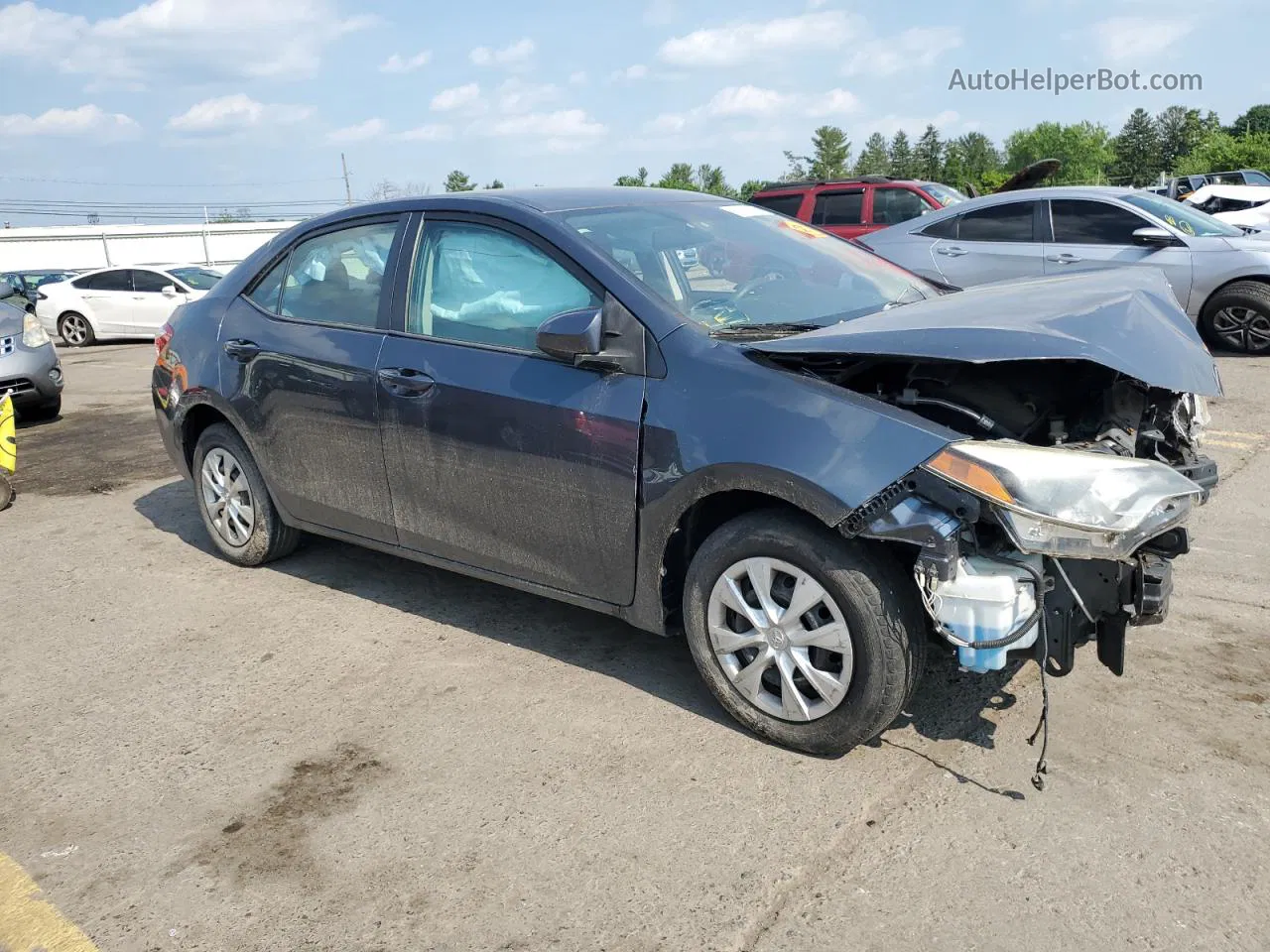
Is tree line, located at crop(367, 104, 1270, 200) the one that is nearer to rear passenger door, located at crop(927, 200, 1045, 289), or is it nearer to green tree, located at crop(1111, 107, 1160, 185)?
green tree, located at crop(1111, 107, 1160, 185)

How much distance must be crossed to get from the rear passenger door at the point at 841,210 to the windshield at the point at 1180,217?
473 cm

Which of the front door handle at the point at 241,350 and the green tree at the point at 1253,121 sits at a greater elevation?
the green tree at the point at 1253,121

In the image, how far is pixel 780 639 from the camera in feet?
10.8

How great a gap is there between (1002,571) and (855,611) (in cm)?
42

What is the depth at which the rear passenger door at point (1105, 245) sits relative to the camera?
31.9 ft

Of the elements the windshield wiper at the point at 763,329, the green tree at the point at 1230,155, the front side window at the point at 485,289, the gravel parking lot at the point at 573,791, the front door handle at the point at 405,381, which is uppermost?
the green tree at the point at 1230,155

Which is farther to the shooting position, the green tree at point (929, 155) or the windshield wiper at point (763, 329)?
the green tree at point (929, 155)

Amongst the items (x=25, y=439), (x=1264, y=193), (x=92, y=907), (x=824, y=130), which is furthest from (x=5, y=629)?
(x=824, y=130)

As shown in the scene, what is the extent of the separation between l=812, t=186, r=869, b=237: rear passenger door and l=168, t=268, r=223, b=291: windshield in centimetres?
1096

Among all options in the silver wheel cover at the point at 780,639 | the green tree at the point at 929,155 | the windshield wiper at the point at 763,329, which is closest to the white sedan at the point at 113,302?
the windshield wiper at the point at 763,329

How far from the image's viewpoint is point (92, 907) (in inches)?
111

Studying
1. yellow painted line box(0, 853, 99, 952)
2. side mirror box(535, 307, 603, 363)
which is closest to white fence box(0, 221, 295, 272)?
side mirror box(535, 307, 603, 363)

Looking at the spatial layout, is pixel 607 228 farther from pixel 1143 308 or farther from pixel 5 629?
pixel 5 629

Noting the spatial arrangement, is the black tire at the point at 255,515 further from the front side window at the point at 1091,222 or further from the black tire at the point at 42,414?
the front side window at the point at 1091,222
